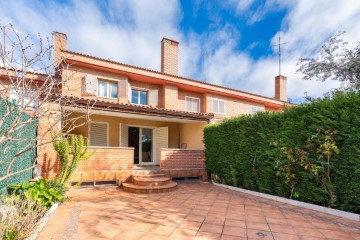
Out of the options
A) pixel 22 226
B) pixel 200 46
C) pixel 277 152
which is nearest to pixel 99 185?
pixel 22 226

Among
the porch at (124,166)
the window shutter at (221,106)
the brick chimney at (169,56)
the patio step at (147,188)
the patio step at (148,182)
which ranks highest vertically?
the brick chimney at (169,56)

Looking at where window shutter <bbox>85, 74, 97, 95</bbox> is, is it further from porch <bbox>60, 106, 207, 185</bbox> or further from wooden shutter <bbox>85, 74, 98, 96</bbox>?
porch <bbox>60, 106, 207, 185</bbox>

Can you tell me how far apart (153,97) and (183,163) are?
6.01 meters

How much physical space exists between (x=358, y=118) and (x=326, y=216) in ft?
8.63

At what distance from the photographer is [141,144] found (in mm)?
13242

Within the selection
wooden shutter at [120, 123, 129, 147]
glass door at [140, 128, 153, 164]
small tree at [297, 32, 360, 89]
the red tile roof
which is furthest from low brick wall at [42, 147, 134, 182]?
small tree at [297, 32, 360, 89]

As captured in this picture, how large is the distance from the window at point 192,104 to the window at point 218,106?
4.54 feet

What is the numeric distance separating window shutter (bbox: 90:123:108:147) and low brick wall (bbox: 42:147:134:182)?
299 centimetres

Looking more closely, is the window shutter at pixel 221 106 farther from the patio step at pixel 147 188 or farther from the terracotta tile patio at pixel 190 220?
the terracotta tile patio at pixel 190 220

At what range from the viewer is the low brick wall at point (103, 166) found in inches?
334

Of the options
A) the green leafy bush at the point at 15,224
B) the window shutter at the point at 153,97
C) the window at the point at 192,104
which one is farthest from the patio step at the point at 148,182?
the window at the point at 192,104

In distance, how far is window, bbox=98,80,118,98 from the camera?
1306 cm

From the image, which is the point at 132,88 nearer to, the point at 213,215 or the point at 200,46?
the point at 200,46

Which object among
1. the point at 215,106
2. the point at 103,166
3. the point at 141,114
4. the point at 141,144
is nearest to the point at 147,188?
the point at 103,166
